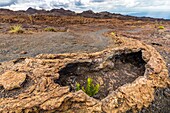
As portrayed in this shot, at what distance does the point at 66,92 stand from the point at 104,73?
8.30 ft

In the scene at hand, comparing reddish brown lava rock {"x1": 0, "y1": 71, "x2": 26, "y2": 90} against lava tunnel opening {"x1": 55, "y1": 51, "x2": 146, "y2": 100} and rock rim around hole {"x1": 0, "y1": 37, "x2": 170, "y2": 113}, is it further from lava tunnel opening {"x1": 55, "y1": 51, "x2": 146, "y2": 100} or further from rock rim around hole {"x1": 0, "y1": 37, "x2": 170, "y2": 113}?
lava tunnel opening {"x1": 55, "y1": 51, "x2": 146, "y2": 100}

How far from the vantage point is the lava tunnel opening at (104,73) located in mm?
7410

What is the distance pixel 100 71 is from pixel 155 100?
209 cm

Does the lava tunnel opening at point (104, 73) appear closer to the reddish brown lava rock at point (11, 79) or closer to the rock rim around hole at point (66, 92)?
the rock rim around hole at point (66, 92)

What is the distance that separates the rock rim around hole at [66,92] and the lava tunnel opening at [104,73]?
224 millimetres

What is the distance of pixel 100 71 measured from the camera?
816cm

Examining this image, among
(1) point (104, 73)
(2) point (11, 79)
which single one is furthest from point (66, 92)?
(1) point (104, 73)

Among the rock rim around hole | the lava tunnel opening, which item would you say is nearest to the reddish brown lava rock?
the rock rim around hole

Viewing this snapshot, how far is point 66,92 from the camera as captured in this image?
19.5 ft

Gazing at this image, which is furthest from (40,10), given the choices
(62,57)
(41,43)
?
(62,57)

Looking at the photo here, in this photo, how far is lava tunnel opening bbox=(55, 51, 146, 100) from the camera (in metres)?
7.41

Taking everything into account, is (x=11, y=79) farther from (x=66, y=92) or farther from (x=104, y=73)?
(x=104, y=73)

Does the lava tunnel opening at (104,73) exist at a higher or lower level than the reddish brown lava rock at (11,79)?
lower

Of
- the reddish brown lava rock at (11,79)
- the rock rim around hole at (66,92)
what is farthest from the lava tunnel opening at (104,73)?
the reddish brown lava rock at (11,79)
